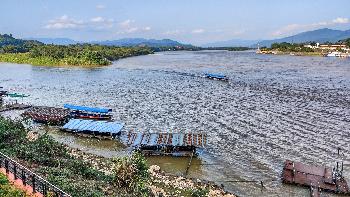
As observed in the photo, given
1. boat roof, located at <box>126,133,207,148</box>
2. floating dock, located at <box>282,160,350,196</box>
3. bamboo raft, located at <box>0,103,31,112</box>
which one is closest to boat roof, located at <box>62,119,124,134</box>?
boat roof, located at <box>126,133,207,148</box>

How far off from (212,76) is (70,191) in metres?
81.2

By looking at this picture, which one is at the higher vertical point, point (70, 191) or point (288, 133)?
point (70, 191)

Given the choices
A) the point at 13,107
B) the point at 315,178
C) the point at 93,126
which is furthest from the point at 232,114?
the point at 13,107

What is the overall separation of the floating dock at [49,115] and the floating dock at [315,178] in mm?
27541

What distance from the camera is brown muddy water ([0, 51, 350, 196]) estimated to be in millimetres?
34406

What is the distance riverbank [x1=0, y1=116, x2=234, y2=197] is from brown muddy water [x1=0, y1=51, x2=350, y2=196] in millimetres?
3388

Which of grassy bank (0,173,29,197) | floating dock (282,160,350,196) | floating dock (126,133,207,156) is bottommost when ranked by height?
floating dock (282,160,350,196)

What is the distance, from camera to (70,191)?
63.2 ft

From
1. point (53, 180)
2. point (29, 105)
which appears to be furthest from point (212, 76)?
point (53, 180)

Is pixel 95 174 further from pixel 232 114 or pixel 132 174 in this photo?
pixel 232 114

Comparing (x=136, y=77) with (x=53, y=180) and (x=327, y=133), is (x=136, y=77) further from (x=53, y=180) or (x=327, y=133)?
(x=53, y=180)

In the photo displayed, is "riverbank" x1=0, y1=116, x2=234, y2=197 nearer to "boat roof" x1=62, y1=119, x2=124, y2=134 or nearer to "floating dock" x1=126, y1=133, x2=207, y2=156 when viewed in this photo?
"floating dock" x1=126, y1=133, x2=207, y2=156

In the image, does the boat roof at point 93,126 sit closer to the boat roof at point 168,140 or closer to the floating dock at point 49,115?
the floating dock at point 49,115

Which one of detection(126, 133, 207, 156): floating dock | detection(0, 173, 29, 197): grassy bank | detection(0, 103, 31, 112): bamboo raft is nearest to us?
detection(0, 173, 29, 197): grassy bank
